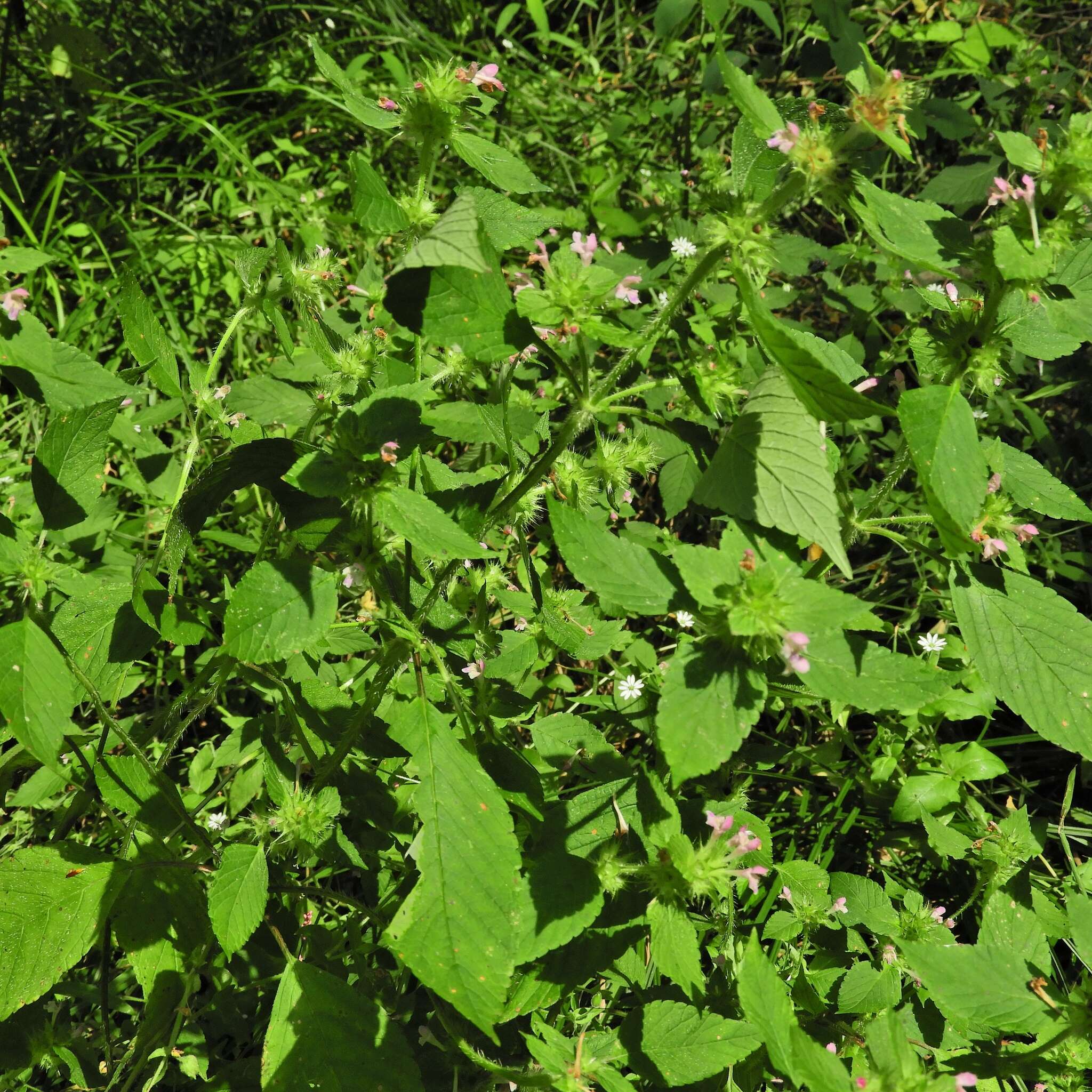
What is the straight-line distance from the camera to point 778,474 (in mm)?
1156

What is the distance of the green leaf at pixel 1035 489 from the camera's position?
1504 mm

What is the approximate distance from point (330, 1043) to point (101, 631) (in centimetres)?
85

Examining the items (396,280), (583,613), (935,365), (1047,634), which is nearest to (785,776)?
(583,613)

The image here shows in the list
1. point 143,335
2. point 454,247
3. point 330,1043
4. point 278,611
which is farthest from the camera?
point 143,335

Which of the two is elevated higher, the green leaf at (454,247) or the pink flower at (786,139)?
the pink flower at (786,139)

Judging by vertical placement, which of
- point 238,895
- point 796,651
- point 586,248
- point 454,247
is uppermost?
point 454,247

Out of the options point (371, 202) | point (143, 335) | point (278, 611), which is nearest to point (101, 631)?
point (143, 335)

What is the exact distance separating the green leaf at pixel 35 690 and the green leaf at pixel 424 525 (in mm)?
545

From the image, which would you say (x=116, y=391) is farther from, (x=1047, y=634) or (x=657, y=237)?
(x=657, y=237)

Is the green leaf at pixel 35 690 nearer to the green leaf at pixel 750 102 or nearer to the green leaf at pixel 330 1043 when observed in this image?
the green leaf at pixel 330 1043

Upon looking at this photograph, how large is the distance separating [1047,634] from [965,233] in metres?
0.66

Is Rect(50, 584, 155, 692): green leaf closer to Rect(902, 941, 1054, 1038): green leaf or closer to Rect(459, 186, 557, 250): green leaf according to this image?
Rect(459, 186, 557, 250): green leaf

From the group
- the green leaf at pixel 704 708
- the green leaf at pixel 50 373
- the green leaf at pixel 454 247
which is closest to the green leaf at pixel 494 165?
the green leaf at pixel 454 247

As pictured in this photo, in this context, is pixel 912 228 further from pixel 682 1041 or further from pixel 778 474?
pixel 682 1041
